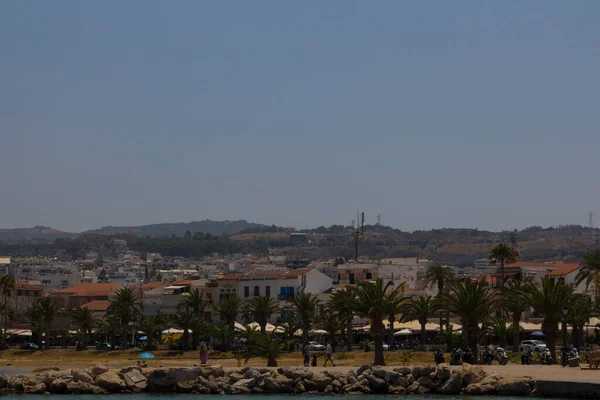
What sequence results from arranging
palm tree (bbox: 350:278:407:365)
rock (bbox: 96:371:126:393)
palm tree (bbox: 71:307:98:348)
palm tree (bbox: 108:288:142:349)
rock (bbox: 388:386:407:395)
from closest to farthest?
1. rock (bbox: 388:386:407:395)
2. rock (bbox: 96:371:126:393)
3. palm tree (bbox: 350:278:407:365)
4. palm tree (bbox: 108:288:142:349)
5. palm tree (bbox: 71:307:98:348)

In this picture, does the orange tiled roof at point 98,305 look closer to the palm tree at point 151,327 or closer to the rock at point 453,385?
the palm tree at point 151,327

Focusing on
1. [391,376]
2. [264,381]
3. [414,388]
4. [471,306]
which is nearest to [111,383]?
[264,381]

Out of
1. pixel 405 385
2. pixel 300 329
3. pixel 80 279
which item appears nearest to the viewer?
pixel 405 385

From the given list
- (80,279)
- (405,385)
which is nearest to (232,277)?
(405,385)

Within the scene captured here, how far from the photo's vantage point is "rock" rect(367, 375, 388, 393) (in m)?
46.3

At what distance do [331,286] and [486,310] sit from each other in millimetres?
50528

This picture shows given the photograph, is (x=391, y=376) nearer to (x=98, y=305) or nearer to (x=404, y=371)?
(x=404, y=371)

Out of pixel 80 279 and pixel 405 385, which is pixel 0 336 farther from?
pixel 80 279

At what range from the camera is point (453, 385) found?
148ft

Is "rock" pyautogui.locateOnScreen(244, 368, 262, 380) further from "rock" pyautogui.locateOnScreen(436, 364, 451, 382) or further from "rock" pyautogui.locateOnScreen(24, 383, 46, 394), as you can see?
"rock" pyautogui.locateOnScreen(24, 383, 46, 394)

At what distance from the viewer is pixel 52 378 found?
1946 inches

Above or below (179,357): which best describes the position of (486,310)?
above

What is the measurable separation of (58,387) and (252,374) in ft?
29.1

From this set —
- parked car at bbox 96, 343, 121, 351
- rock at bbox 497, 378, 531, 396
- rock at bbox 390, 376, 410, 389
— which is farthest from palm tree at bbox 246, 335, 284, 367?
parked car at bbox 96, 343, 121, 351
